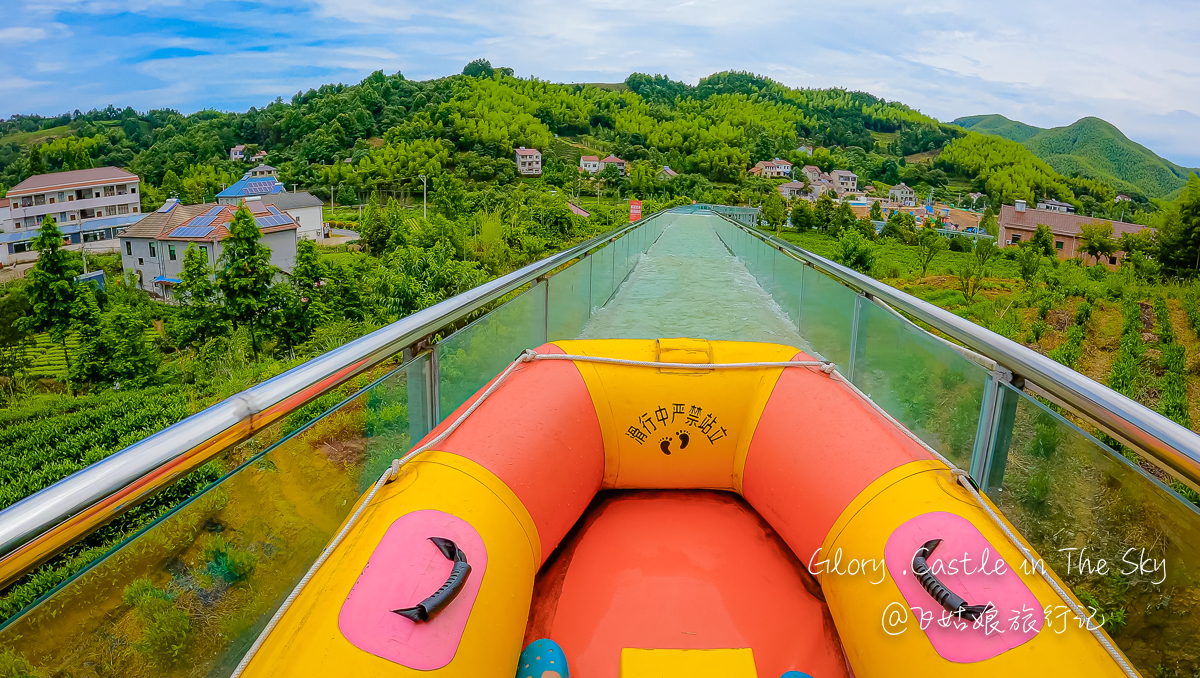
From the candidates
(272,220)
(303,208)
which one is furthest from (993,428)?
(303,208)

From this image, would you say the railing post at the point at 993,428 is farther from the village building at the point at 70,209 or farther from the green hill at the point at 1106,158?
the green hill at the point at 1106,158

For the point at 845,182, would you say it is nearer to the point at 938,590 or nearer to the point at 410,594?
the point at 938,590

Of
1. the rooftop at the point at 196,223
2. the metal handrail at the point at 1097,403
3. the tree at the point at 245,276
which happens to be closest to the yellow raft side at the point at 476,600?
the metal handrail at the point at 1097,403

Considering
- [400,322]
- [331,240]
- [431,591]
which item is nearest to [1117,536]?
[431,591]

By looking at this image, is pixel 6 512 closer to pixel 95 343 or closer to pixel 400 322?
pixel 400 322

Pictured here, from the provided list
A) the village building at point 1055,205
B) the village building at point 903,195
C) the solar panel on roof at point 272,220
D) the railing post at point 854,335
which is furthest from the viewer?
the village building at point 903,195

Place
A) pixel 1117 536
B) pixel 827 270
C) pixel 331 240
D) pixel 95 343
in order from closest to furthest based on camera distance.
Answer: pixel 1117 536, pixel 827 270, pixel 95 343, pixel 331 240

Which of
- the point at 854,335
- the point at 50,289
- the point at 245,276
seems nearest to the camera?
the point at 854,335
